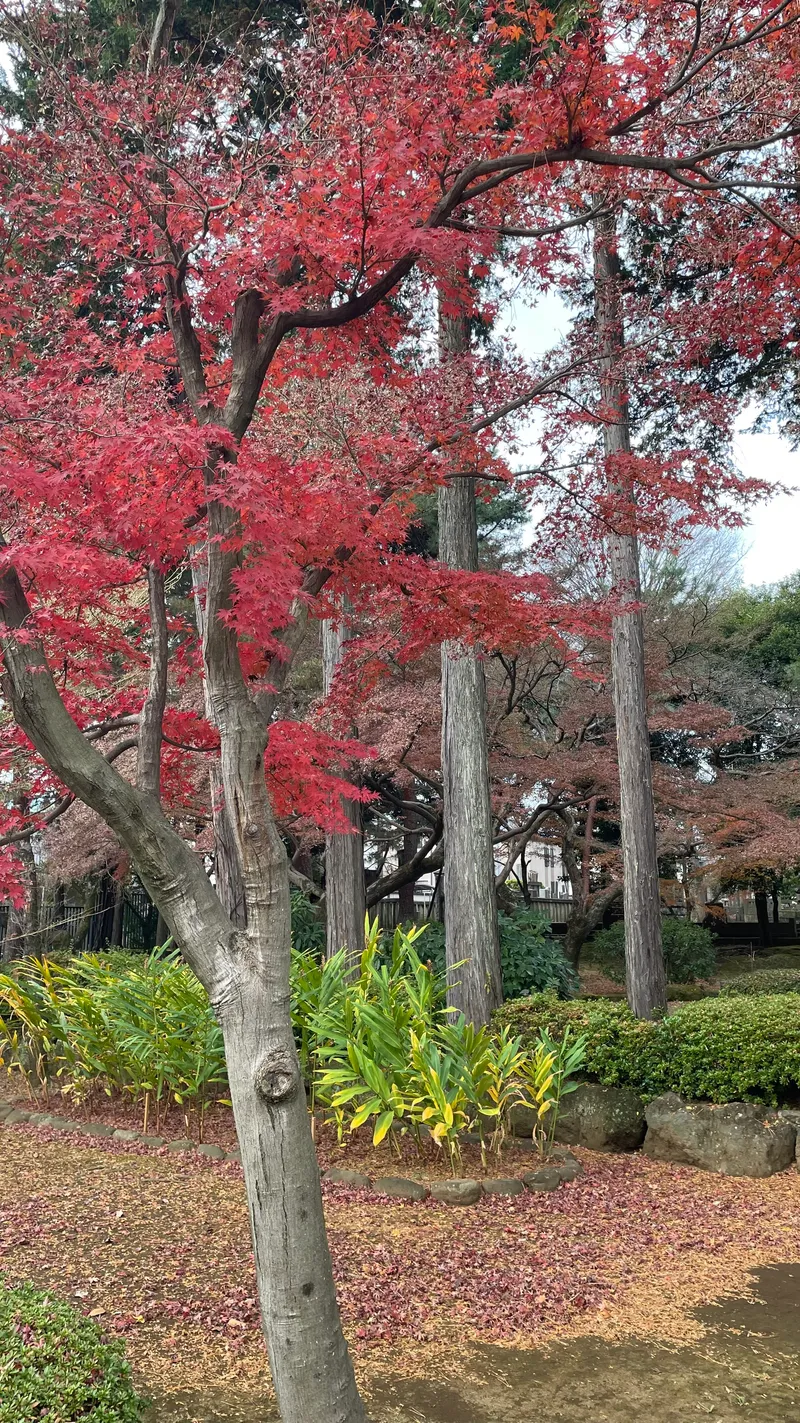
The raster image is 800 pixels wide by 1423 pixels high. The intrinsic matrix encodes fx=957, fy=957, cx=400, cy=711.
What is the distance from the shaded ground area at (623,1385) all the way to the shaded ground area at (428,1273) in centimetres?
1

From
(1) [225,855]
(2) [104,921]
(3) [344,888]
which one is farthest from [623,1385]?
(2) [104,921]

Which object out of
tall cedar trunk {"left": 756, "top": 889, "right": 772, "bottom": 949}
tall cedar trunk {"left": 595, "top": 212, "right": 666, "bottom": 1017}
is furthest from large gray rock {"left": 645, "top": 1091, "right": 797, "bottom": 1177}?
tall cedar trunk {"left": 756, "top": 889, "right": 772, "bottom": 949}

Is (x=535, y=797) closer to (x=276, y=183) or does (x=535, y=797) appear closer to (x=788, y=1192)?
(x=788, y=1192)

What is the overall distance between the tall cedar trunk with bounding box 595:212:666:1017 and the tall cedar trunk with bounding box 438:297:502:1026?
210 cm

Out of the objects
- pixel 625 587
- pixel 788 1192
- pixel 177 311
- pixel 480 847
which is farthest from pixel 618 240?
pixel 788 1192

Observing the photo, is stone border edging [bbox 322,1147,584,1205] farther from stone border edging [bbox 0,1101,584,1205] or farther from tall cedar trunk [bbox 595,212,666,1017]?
tall cedar trunk [bbox 595,212,666,1017]

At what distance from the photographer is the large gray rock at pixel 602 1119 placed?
6.26 metres

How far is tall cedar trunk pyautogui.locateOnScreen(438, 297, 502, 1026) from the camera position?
7.99m

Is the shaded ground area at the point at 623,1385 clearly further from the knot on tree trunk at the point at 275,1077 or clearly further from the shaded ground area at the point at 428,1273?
the knot on tree trunk at the point at 275,1077

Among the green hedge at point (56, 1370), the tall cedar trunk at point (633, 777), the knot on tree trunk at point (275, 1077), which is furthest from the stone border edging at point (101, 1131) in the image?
the tall cedar trunk at point (633, 777)

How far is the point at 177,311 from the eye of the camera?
3.81 meters

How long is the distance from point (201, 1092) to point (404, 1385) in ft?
11.5

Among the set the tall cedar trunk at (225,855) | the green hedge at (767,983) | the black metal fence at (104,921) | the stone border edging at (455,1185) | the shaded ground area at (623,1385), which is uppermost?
the tall cedar trunk at (225,855)

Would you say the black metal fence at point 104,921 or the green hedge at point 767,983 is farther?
the black metal fence at point 104,921
